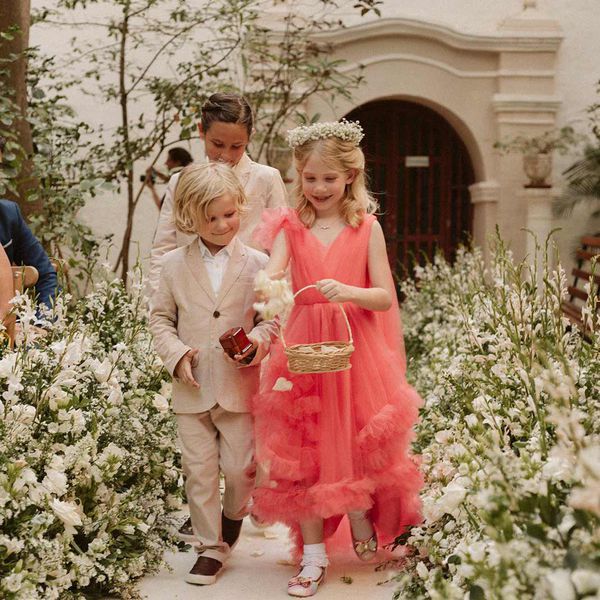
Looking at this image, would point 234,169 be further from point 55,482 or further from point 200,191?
point 55,482

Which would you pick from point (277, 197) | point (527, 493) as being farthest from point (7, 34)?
point (527, 493)

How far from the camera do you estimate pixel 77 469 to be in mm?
3574

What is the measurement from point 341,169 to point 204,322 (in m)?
0.82

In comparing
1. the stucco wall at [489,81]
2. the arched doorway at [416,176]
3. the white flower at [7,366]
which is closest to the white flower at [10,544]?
the white flower at [7,366]

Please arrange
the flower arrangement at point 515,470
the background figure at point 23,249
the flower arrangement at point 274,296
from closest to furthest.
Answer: the flower arrangement at point 515,470, the flower arrangement at point 274,296, the background figure at point 23,249

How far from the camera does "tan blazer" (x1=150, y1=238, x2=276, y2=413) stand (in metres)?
3.98

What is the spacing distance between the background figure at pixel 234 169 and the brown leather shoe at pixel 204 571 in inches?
46.8

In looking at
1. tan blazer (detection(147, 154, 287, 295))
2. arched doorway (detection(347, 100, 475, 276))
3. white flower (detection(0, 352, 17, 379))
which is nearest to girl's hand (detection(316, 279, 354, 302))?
tan blazer (detection(147, 154, 287, 295))

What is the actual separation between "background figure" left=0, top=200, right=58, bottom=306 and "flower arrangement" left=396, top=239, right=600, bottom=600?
6.30 ft

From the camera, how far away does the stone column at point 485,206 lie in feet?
38.3

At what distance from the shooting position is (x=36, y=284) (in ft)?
15.8

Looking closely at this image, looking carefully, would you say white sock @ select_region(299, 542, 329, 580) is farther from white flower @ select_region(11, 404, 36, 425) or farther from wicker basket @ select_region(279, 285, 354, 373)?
white flower @ select_region(11, 404, 36, 425)

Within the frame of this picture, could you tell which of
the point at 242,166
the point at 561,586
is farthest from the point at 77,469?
the point at 561,586

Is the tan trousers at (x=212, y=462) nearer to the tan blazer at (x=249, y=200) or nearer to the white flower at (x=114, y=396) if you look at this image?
the white flower at (x=114, y=396)
